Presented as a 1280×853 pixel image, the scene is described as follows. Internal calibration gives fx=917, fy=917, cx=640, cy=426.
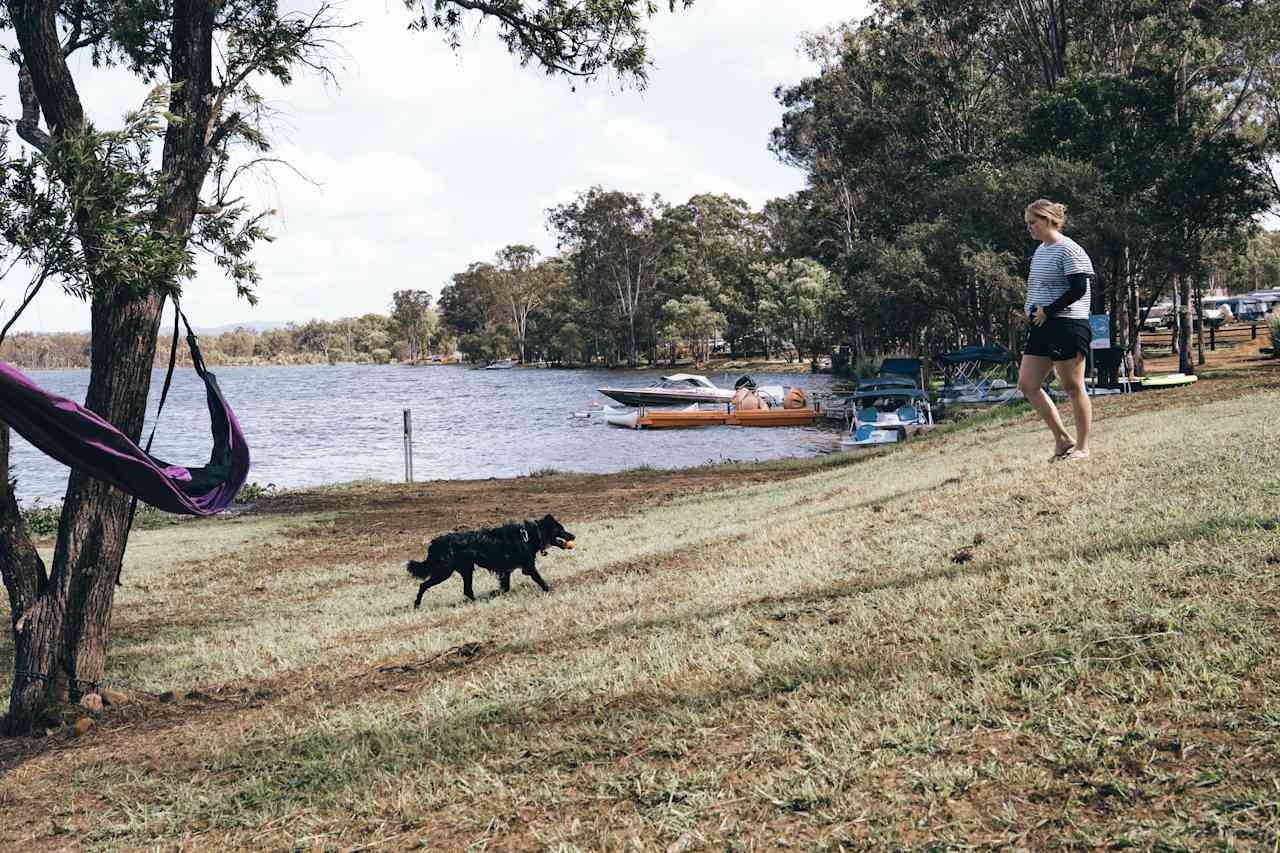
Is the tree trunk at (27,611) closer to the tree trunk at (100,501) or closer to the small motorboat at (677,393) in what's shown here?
→ the tree trunk at (100,501)

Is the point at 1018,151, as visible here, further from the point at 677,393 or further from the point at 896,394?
the point at 677,393

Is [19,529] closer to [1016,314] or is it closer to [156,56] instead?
[156,56]

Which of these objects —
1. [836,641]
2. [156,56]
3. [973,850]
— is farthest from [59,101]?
[973,850]

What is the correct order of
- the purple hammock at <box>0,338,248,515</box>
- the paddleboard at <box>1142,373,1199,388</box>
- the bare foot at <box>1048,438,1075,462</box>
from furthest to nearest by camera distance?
the paddleboard at <box>1142,373,1199,388</box> < the bare foot at <box>1048,438,1075,462</box> < the purple hammock at <box>0,338,248,515</box>

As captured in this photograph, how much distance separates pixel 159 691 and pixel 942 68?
33.6 meters

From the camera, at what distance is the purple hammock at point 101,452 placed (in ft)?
15.0

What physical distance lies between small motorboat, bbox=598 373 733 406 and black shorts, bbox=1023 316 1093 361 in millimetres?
28820

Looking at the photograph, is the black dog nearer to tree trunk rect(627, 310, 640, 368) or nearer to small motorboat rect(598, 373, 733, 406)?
small motorboat rect(598, 373, 733, 406)

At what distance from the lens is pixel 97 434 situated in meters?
4.78

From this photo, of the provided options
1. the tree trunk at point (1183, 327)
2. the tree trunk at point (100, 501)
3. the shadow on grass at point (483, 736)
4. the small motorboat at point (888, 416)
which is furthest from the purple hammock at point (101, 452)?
the tree trunk at point (1183, 327)

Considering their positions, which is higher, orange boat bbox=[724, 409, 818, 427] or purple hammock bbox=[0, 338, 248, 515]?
purple hammock bbox=[0, 338, 248, 515]

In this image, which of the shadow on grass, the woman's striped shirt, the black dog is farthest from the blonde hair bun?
the black dog

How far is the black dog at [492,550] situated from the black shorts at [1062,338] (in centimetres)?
378

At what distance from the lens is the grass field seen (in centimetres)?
279
